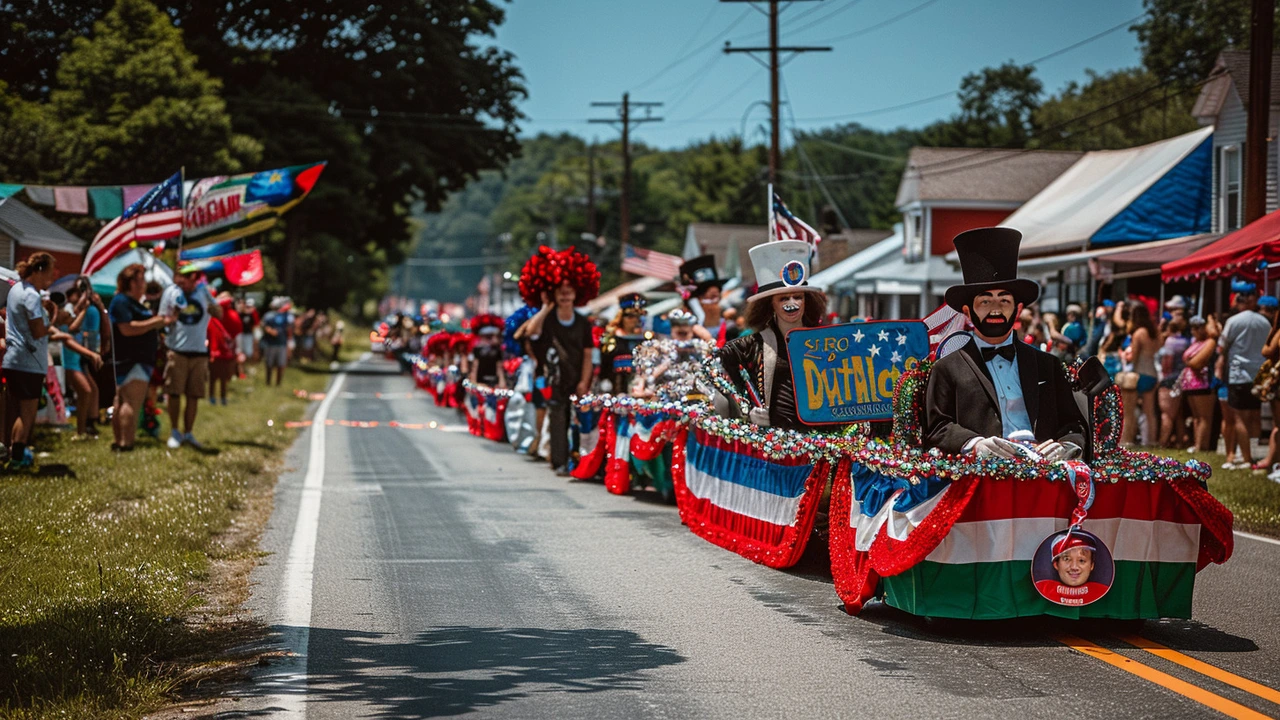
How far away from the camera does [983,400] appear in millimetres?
7473

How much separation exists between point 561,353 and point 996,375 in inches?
331

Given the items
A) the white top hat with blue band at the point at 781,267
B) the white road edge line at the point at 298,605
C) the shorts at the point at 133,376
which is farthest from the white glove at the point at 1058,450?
the shorts at the point at 133,376

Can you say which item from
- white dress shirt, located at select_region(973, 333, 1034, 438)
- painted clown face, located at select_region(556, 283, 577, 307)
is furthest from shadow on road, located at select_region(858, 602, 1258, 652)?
painted clown face, located at select_region(556, 283, 577, 307)

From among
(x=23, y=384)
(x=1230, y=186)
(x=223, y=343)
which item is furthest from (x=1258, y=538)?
(x=1230, y=186)

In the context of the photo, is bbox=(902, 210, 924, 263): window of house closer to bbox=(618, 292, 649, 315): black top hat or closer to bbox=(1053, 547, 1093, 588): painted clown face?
bbox=(618, 292, 649, 315): black top hat

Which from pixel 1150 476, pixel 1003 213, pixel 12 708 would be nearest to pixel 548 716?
pixel 12 708

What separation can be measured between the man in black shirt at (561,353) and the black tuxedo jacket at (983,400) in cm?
816

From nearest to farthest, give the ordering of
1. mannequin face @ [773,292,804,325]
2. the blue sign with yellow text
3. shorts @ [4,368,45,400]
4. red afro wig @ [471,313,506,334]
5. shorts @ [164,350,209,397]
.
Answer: the blue sign with yellow text → mannequin face @ [773,292,804,325] → shorts @ [4,368,45,400] → shorts @ [164,350,209,397] → red afro wig @ [471,313,506,334]

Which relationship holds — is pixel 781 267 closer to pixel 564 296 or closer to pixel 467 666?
pixel 467 666

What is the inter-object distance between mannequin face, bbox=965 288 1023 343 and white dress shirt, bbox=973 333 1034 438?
0.19 feet

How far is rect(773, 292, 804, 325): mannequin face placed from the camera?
10.2 m

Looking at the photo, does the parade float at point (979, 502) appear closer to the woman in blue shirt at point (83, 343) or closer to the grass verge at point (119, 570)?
the grass verge at point (119, 570)

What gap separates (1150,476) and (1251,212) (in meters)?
12.6

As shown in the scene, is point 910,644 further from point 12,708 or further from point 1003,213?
point 1003,213
